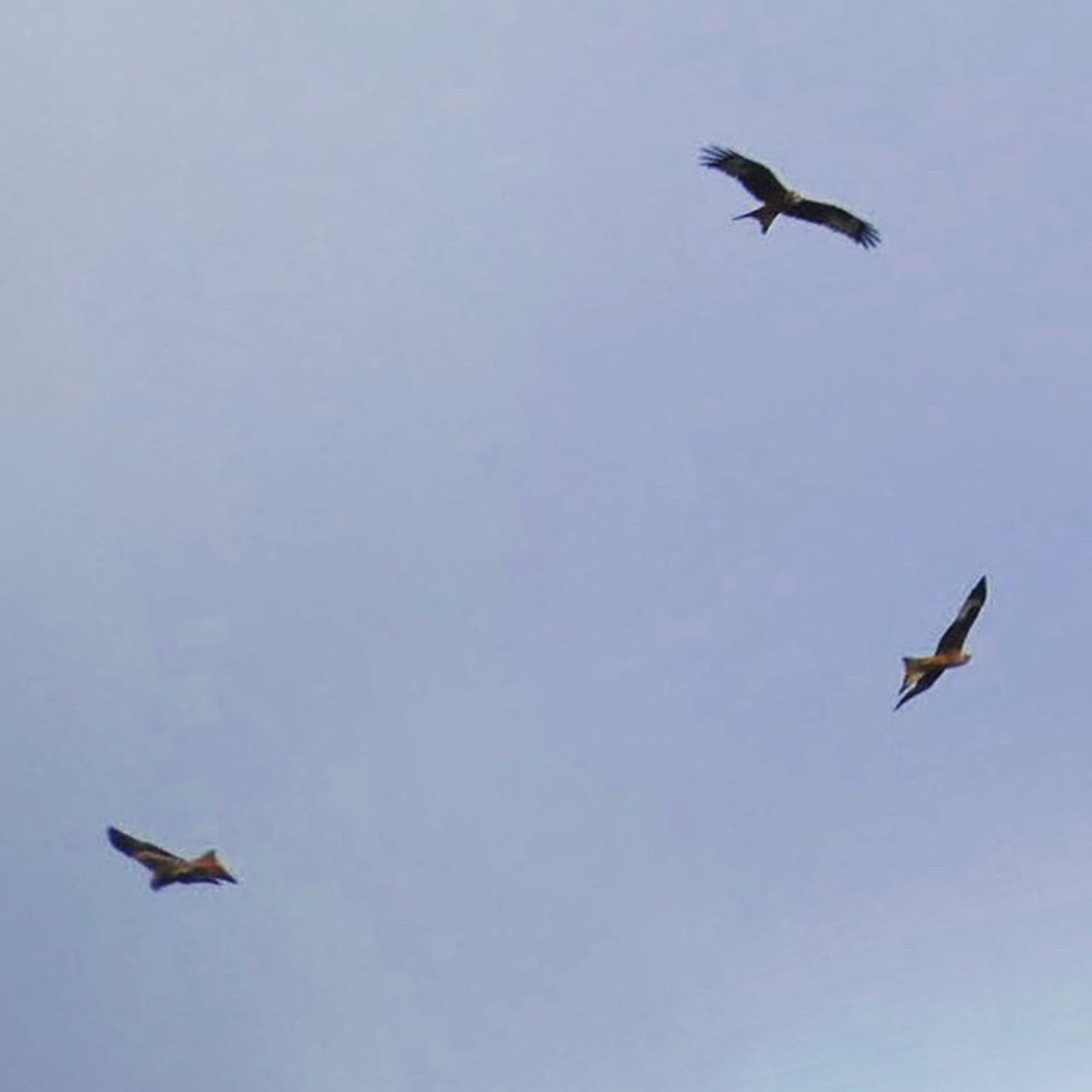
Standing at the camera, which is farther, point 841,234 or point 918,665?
point 841,234

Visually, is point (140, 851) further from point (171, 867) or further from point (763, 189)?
point (763, 189)

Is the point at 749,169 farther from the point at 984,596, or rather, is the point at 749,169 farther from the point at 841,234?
the point at 984,596

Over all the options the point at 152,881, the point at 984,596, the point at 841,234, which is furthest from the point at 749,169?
the point at 152,881

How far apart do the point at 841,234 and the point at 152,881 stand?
22.5 meters

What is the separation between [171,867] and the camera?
35.1 m

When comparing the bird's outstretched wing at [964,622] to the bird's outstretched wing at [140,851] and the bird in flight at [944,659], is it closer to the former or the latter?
the bird in flight at [944,659]

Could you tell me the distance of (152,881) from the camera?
35.1 m

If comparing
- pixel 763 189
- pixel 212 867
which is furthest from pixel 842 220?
pixel 212 867

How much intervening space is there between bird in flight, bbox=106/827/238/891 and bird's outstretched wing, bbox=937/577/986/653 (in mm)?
16013

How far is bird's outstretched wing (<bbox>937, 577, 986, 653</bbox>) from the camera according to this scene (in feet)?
116

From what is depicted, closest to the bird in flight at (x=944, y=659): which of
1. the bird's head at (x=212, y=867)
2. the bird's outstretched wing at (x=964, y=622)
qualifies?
the bird's outstretched wing at (x=964, y=622)

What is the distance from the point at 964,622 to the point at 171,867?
18.1 meters

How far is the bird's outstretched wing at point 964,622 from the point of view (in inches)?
1395

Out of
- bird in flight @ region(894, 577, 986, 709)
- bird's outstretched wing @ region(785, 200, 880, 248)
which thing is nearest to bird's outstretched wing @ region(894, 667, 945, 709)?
bird in flight @ region(894, 577, 986, 709)
